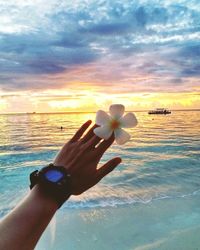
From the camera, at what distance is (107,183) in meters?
12.1

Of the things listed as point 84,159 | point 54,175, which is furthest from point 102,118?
point 54,175

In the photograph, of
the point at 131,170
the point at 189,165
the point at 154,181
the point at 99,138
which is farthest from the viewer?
the point at 189,165

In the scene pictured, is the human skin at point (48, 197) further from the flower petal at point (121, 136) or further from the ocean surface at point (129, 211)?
the ocean surface at point (129, 211)

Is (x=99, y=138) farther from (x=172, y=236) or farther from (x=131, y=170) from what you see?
(x=131, y=170)

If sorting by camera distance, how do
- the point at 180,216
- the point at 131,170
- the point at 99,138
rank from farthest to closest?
the point at 131,170 < the point at 180,216 < the point at 99,138

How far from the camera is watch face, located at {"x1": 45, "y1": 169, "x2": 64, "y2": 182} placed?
1.30 meters

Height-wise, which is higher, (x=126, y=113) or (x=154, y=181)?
(x=126, y=113)

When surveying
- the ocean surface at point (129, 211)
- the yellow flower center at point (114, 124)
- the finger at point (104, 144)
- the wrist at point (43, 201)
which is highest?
the yellow flower center at point (114, 124)

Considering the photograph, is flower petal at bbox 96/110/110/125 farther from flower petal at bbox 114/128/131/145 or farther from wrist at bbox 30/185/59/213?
wrist at bbox 30/185/59/213

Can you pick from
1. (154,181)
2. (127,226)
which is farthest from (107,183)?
(127,226)

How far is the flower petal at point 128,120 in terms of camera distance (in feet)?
4.16

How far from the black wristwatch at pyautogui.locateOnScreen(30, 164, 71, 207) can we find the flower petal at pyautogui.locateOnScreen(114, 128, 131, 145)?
269mm

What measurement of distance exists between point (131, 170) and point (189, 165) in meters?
3.12

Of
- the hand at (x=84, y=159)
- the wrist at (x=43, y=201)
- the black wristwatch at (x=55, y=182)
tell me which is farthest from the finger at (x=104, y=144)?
the wrist at (x=43, y=201)
